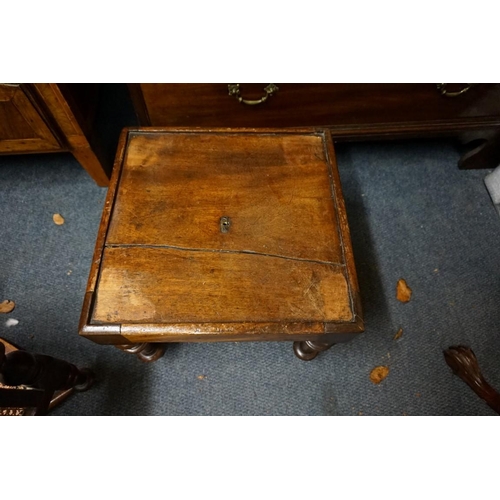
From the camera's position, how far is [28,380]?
83 centimetres

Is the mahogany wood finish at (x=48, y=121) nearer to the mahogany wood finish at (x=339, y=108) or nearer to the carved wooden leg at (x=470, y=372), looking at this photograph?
the mahogany wood finish at (x=339, y=108)

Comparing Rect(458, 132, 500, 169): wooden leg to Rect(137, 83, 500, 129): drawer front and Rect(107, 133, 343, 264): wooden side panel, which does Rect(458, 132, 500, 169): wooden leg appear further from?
Rect(107, 133, 343, 264): wooden side panel

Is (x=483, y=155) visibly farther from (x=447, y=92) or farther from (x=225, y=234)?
(x=225, y=234)

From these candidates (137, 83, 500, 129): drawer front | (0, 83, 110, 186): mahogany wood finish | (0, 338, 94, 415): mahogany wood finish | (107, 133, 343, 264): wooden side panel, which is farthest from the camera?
(137, 83, 500, 129): drawer front

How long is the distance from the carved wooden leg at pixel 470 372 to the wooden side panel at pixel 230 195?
1.99 ft

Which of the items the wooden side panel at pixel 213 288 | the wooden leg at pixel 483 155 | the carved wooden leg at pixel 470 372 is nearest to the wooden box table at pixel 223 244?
the wooden side panel at pixel 213 288

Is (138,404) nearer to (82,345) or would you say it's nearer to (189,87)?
(82,345)

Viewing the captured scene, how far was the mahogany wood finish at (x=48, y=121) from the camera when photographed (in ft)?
3.30

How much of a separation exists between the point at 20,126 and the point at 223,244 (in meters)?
Result: 0.82

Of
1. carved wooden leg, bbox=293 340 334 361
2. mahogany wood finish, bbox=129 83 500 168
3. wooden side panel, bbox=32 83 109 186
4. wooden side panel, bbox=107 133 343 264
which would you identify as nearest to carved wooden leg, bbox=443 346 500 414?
carved wooden leg, bbox=293 340 334 361

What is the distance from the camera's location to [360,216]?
4.93 ft

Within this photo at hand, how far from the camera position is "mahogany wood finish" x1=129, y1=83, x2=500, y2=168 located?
1.12 m

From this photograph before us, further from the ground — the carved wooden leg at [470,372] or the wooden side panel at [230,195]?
the wooden side panel at [230,195]

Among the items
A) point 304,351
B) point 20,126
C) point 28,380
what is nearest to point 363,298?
point 304,351
